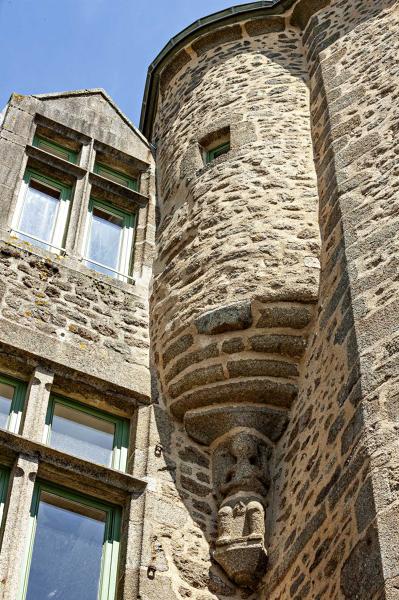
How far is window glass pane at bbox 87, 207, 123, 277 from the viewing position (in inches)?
349

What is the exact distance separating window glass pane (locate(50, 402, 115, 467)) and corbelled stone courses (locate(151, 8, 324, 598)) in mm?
469

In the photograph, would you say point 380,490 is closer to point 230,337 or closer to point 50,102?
point 230,337

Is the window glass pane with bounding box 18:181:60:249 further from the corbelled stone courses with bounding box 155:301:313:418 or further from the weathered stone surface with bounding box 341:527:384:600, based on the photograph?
the weathered stone surface with bounding box 341:527:384:600

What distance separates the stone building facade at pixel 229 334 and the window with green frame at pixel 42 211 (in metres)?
0.04

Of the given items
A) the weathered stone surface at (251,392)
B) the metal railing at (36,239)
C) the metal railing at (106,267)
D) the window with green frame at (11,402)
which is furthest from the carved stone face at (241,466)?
the metal railing at (36,239)

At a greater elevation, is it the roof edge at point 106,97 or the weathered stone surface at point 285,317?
the roof edge at point 106,97

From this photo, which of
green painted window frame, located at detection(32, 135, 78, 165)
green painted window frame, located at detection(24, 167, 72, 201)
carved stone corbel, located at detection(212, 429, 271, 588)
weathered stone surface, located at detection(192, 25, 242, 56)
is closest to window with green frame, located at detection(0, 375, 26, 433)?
carved stone corbel, located at detection(212, 429, 271, 588)

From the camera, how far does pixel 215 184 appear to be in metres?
8.57

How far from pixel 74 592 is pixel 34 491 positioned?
0.73 m

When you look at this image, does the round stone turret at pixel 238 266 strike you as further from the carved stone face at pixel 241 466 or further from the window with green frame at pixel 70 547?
the window with green frame at pixel 70 547

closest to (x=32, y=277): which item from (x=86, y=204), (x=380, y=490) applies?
(x=86, y=204)

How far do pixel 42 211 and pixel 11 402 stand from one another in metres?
2.42

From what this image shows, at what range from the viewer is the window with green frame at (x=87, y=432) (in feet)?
23.0

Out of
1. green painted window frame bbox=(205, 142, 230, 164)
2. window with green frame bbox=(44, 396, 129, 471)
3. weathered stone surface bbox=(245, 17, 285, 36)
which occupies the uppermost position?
weathered stone surface bbox=(245, 17, 285, 36)
